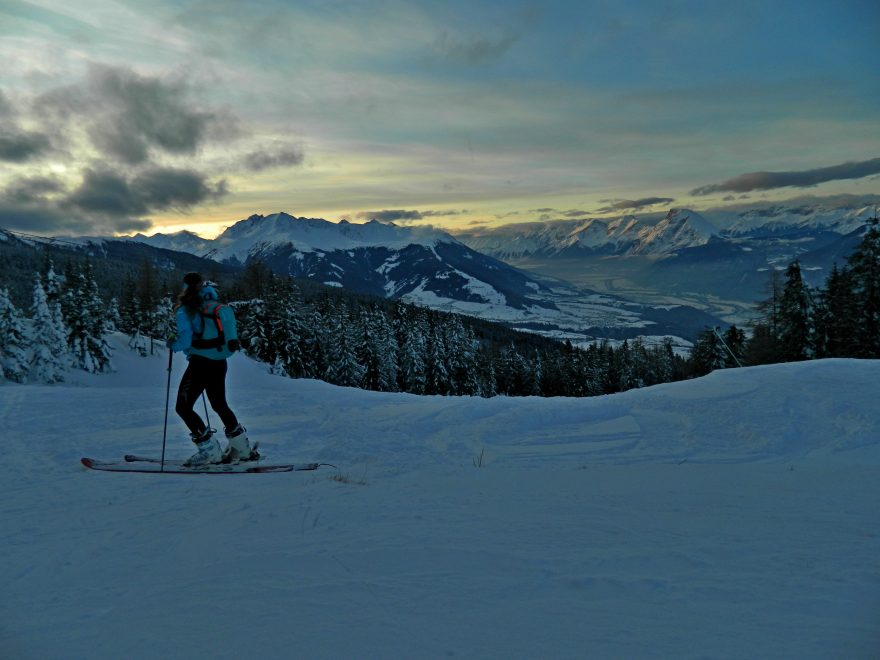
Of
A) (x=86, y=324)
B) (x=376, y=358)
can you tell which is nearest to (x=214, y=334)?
(x=376, y=358)

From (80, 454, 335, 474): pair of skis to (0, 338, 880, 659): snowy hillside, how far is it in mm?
353

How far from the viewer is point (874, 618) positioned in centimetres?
297

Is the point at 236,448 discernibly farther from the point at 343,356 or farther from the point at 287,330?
the point at 343,356

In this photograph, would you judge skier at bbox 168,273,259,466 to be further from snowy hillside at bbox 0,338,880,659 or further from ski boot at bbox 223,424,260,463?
snowy hillside at bbox 0,338,880,659

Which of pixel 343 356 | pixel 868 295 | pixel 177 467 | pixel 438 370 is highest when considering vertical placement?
pixel 868 295

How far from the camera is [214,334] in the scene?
7262 millimetres

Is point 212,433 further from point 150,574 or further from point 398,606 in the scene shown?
point 398,606

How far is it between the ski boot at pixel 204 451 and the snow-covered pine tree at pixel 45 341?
4274 cm

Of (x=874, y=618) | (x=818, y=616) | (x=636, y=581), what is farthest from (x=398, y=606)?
(x=874, y=618)

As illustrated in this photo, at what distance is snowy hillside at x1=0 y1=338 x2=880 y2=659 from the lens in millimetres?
2830

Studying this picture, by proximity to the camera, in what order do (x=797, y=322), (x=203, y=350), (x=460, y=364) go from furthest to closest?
A: (x=460, y=364) → (x=797, y=322) → (x=203, y=350)

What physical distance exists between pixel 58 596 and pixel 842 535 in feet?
19.8

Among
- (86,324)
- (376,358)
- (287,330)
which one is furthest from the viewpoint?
(376,358)

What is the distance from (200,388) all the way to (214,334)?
0.79 m
